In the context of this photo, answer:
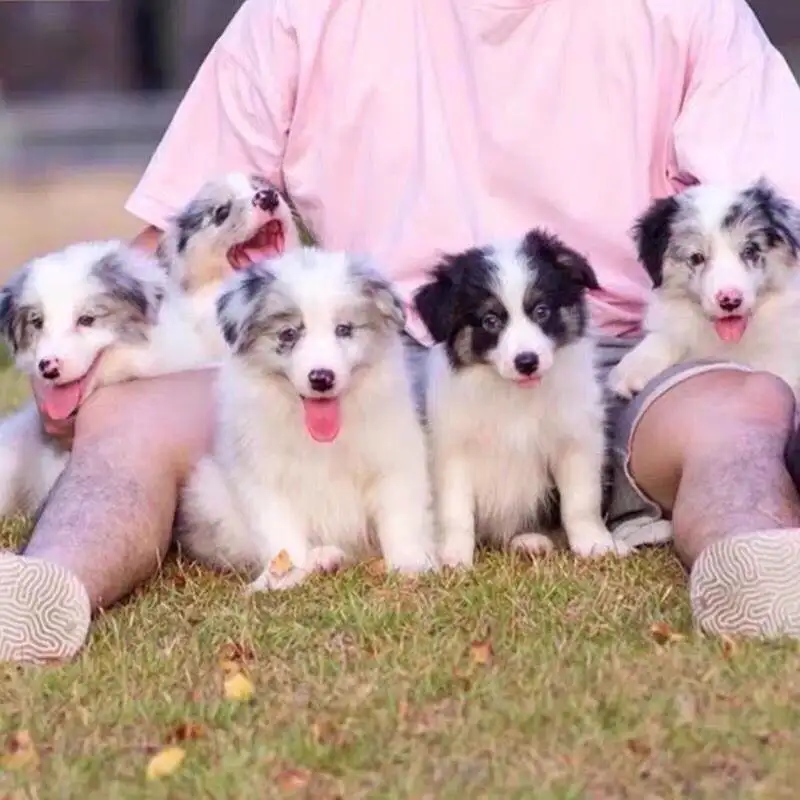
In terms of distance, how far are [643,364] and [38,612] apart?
75.6 inches

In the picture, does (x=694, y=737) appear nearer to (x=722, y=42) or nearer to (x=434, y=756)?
(x=434, y=756)

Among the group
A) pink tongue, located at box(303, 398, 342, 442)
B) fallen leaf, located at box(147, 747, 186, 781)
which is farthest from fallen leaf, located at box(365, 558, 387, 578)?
fallen leaf, located at box(147, 747, 186, 781)

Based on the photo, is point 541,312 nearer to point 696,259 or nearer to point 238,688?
point 696,259

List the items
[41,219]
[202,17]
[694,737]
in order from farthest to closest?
1. [202,17]
2. [41,219]
3. [694,737]

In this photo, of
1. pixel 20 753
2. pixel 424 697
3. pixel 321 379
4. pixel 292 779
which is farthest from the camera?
pixel 321 379

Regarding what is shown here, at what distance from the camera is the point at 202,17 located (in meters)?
15.4

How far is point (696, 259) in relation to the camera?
219 inches

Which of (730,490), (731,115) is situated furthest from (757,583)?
(731,115)

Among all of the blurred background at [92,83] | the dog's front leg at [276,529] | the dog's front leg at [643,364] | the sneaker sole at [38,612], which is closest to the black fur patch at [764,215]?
the dog's front leg at [643,364]

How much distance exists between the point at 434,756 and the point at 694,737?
1.58 feet

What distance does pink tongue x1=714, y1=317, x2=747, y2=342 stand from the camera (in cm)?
554

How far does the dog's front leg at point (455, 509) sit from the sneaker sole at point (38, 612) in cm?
117

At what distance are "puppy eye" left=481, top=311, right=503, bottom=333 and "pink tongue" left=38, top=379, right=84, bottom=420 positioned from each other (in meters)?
1.23

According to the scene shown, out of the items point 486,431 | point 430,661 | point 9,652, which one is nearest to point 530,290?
point 486,431
